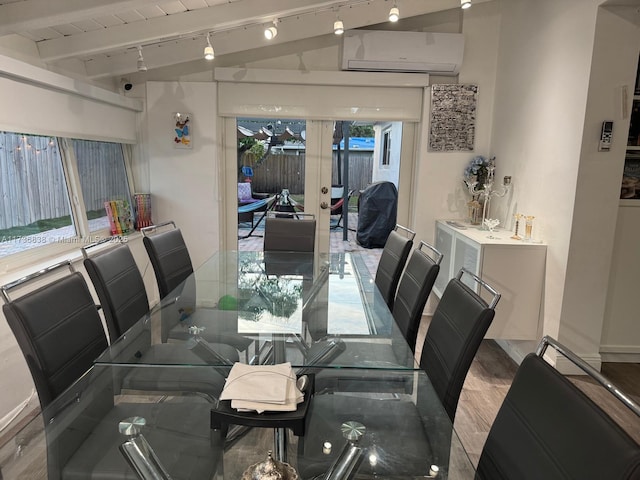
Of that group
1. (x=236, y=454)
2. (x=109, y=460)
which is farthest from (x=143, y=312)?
(x=236, y=454)

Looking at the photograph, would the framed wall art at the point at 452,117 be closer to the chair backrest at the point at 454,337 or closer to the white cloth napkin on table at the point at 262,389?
the chair backrest at the point at 454,337

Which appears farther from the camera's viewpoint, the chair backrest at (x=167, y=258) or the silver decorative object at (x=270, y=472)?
the chair backrest at (x=167, y=258)

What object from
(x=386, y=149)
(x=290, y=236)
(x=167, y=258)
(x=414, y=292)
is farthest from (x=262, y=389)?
(x=386, y=149)

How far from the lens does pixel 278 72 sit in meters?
4.09

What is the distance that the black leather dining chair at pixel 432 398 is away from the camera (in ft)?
4.35

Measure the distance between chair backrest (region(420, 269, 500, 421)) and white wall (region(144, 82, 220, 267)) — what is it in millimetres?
3022

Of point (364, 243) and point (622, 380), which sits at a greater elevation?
point (364, 243)

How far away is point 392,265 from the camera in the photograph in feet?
8.64

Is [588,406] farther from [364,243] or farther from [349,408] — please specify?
[364,243]

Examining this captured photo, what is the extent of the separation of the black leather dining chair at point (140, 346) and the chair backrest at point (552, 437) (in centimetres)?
89

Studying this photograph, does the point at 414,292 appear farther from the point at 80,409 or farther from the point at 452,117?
the point at 452,117

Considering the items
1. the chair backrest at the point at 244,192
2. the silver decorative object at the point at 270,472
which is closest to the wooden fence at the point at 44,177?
the chair backrest at the point at 244,192

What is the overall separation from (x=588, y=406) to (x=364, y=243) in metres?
3.85

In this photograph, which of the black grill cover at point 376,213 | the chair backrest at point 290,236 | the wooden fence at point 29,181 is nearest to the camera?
the wooden fence at point 29,181
